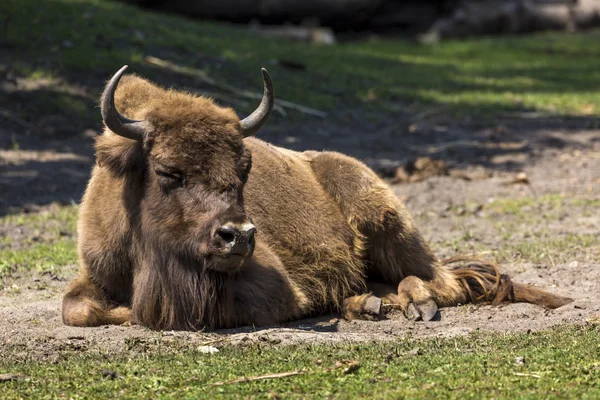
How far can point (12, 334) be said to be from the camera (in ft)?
20.3

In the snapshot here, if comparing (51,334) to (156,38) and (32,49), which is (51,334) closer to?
(32,49)

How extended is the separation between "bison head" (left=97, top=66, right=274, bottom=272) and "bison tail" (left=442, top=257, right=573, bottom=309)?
2303 millimetres

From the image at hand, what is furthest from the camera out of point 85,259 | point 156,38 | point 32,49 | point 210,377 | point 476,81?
point 476,81

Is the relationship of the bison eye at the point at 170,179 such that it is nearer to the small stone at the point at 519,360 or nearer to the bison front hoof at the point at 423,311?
the bison front hoof at the point at 423,311

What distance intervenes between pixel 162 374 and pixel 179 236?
1.18 m

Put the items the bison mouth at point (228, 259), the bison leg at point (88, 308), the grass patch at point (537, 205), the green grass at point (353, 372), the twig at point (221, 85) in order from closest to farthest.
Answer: the green grass at point (353, 372) < the bison mouth at point (228, 259) < the bison leg at point (88, 308) < the grass patch at point (537, 205) < the twig at point (221, 85)

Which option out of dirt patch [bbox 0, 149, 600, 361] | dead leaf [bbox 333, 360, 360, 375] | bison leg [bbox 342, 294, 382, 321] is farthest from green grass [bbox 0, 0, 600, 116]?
dead leaf [bbox 333, 360, 360, 375]

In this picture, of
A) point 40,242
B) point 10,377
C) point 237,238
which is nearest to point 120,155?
point 237,238

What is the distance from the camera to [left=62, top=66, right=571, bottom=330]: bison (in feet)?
19.8

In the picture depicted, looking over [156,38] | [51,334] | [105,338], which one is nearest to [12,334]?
[51,334]

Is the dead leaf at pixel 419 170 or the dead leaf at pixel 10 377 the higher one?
the dead leaf at pixel 10 377

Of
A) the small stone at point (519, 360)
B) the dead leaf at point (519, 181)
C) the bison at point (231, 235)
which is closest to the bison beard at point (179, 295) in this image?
the bison at point (231, 235)

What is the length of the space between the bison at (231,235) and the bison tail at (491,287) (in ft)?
0.04

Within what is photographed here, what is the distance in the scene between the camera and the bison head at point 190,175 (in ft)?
19.3
